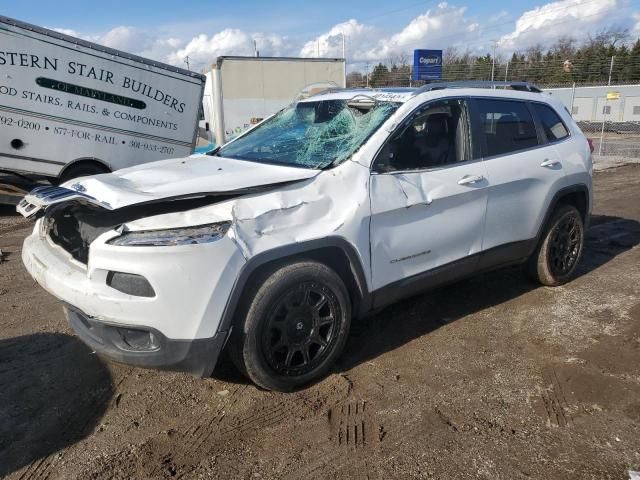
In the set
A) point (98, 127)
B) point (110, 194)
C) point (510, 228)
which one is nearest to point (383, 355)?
point (510, 228)

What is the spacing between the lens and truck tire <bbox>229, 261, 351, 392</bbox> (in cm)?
292

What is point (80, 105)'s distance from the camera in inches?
359

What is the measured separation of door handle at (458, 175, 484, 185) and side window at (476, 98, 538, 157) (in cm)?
27

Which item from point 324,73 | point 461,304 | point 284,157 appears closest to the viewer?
point 284,157

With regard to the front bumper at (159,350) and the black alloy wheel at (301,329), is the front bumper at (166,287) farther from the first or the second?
the black alloy wheel at (301,329)

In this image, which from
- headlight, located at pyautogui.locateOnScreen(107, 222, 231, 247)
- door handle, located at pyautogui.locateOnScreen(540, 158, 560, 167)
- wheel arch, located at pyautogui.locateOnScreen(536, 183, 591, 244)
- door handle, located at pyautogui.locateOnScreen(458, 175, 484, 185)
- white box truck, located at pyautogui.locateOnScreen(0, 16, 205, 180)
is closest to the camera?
headlight, located at pyautogui.locateOnScreen(107, 222, 231, 247)

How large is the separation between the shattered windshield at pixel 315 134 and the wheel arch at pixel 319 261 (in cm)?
54

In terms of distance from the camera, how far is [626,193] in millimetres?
10195

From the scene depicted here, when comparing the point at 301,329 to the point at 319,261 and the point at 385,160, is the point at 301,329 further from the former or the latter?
the point at 385,160

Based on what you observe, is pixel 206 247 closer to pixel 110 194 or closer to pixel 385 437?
pixel 110 194

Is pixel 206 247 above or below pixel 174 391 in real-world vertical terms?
above

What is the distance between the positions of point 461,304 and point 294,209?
222cm

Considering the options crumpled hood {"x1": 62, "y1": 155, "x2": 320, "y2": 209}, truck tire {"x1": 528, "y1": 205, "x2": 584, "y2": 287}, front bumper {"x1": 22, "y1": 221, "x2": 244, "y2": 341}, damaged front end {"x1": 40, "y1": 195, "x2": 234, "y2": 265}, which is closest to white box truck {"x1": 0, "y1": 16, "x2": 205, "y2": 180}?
crumpled hood {"x1": 62, "y1": 155, "x2": 320, "y2": 209}

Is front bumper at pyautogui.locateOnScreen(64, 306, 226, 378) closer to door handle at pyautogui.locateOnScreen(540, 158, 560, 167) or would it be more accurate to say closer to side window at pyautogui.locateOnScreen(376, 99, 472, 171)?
side window at pyautogui.locateOnScreen(376, 99, 472, 171)
